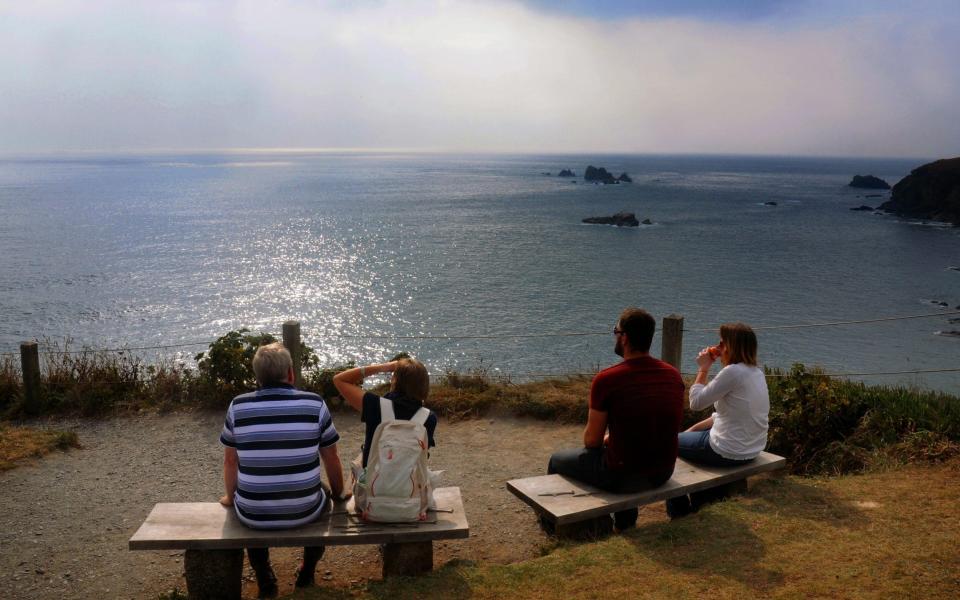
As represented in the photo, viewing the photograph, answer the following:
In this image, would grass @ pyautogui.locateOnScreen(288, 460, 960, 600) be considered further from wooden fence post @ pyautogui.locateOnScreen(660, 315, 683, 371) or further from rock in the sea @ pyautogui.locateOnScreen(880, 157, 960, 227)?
A: rock in the sea @ pyautogui.locateOnScreen(880, 157, 960, 227)

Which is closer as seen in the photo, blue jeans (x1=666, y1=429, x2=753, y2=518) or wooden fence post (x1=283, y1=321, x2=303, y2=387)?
blue jeans (x1=666, y1=429, x2=753, y2=518)

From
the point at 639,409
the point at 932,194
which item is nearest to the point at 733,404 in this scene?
the point at 639,409

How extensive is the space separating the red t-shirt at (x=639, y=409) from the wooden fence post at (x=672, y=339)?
383 centimetres

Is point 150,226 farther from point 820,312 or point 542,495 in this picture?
point 542,495

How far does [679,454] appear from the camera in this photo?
6.05 metres

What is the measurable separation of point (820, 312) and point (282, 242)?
155 ft

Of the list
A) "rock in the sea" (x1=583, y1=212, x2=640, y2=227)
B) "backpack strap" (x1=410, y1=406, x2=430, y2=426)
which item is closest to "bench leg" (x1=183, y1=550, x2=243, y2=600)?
"backpack strap" (x1=410, y1=406, x2=430, y2=426)

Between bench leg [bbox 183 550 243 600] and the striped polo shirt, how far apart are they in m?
0.30

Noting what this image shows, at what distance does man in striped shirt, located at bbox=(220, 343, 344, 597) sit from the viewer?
446 centimetres

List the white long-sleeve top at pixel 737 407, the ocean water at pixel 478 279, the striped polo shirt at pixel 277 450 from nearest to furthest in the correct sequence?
1. the striped polo shirt at pixel 277 450
2. the white long-sleeve top at pixel 737 407
3. the ocean water at pixel 478 279

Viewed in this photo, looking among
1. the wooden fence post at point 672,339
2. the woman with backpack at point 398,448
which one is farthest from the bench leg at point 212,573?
the wooden fence post at point 672,339

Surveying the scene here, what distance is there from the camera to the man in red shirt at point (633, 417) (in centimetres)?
505

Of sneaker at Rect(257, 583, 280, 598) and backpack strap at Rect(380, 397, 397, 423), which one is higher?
backpack strap at Rect(380, 397, 397, 423)

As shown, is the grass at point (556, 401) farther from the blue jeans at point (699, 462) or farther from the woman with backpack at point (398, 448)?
the woman with backpack at point (398, 448)
